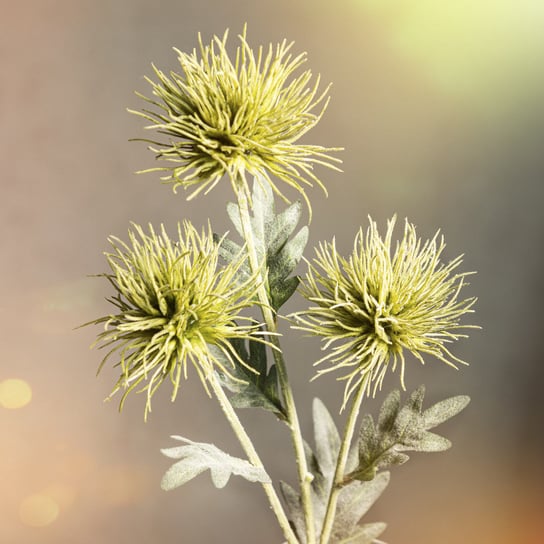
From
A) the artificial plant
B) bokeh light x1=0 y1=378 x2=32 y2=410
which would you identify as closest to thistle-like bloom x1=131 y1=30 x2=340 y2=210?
the artificial plant

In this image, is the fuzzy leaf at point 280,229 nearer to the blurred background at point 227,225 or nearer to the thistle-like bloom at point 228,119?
the thistle-like bloom at point 228,119

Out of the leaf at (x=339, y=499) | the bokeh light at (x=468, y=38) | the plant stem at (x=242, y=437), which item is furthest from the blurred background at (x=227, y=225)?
the plant stem at (x=242, y=437)

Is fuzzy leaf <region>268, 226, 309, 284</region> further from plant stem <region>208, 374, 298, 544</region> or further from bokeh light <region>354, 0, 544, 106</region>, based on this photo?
bokeh light <region>354, 0, 544, 106</region>

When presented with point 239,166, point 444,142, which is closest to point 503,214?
point 444,142

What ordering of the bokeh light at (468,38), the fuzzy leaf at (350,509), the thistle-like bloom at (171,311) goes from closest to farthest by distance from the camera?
the thistle-like bloom at (171,311) → the fuzzy leaf at (350,509) → the bokeh light at (468,38)

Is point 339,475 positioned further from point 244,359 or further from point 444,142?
point 444,142

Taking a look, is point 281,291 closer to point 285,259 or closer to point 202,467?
point 285,259
